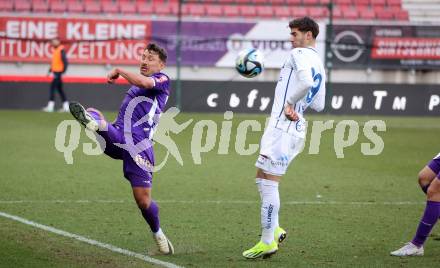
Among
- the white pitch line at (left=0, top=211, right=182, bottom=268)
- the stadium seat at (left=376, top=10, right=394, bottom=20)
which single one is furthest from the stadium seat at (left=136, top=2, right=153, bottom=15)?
Answer: the white pitch line at (left=0, top=211, right=182, bottom=268)

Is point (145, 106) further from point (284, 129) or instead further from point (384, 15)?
point (384, 15)

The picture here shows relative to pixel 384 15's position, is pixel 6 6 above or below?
below

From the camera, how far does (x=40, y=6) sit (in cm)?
2780

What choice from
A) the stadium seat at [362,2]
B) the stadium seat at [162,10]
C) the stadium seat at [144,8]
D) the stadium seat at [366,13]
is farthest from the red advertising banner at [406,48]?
the stadium seat at [144,8]

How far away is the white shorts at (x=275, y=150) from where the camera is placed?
7.83 m

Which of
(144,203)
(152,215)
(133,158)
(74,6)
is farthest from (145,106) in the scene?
(74,6)

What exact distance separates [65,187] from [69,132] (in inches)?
310

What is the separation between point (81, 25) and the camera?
2658 centimetres

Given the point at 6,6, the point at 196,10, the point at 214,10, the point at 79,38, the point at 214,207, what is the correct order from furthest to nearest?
1. the point at 214,10
2. the point at 196,10
3. the point at 6,6
4. the point at 79,38
5. the point at 214,207

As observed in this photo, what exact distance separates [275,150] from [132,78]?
138 cm

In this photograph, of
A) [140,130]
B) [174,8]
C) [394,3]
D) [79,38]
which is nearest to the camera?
[140,130]

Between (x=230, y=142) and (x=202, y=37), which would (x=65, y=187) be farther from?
(x=202, y=37)

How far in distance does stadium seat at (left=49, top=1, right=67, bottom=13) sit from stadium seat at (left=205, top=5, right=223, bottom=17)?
15.1 ft

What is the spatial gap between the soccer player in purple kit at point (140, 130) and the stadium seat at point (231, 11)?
2124 centimetres
